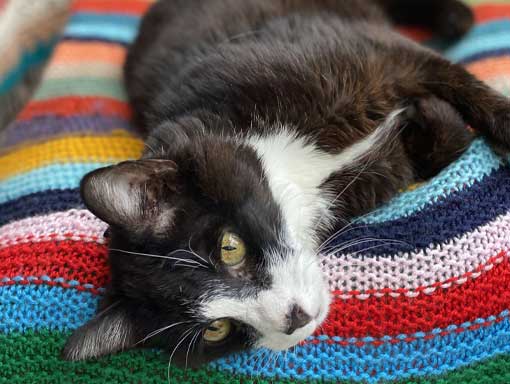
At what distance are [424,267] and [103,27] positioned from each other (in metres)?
1.42

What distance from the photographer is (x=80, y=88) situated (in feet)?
5.32

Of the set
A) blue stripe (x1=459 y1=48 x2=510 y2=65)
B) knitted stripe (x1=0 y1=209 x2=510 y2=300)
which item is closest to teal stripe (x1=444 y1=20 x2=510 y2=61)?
blue stripe (x1=459 y1=48 x2=510 y2=65)

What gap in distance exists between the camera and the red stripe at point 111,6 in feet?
6.32

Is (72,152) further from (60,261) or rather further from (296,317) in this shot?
(296,317)

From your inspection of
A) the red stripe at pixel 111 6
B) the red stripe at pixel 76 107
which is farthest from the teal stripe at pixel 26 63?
the red stripe at pixel 76 107

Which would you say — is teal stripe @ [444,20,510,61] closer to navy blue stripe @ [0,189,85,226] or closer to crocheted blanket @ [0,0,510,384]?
crocheted blanket @ [0,0,510,384]

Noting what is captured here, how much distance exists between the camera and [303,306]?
0.89 m

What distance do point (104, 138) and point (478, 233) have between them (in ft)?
3.09

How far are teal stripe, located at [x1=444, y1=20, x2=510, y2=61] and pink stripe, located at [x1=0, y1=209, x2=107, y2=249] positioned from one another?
1.14 metres

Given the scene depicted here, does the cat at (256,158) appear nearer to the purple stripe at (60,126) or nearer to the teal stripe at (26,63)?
the purple stripe at (60,126)

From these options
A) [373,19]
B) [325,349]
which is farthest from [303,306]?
[373,19]

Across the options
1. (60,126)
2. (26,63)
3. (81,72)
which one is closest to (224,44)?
(60,126)

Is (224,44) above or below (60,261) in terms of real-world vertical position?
above

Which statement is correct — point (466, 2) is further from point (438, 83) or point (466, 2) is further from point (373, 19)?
point (438, 83)
